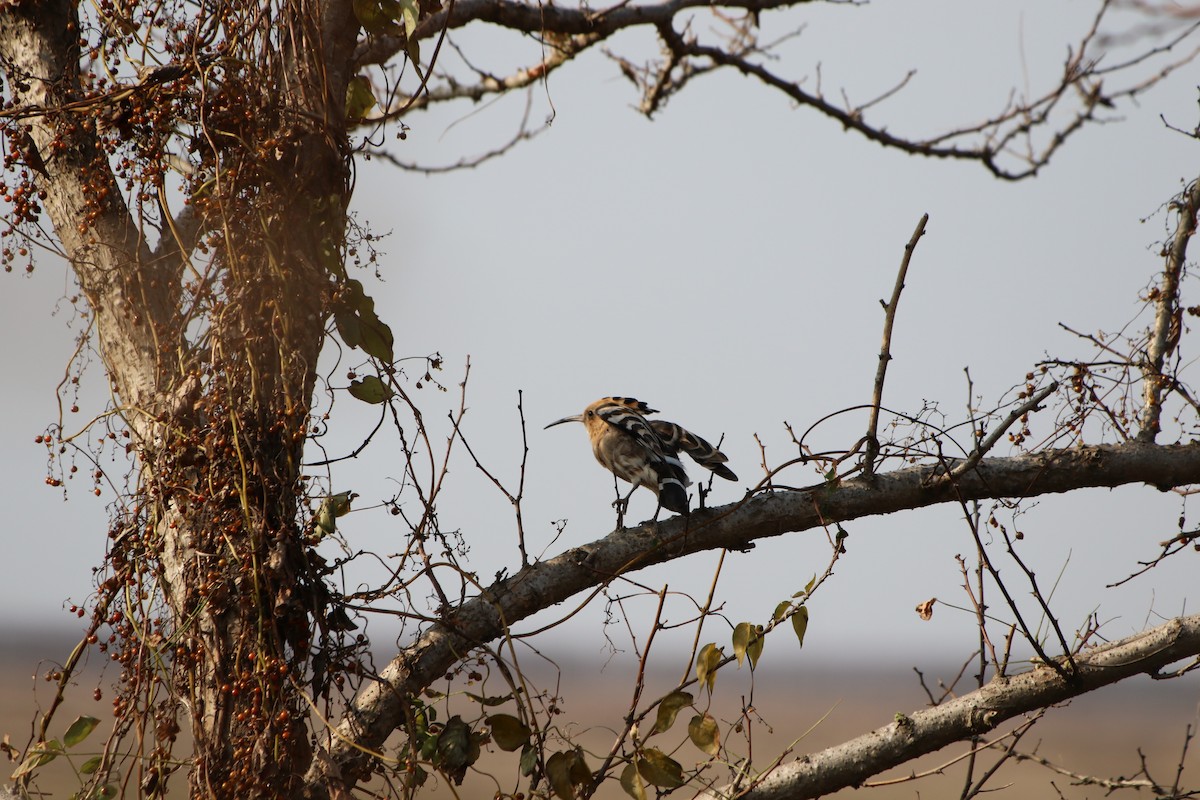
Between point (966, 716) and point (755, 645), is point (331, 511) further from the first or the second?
point (966, 716)

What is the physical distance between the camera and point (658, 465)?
480 cm

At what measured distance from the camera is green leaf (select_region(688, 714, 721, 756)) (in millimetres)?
3033

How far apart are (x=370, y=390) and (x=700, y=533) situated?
1.18 m

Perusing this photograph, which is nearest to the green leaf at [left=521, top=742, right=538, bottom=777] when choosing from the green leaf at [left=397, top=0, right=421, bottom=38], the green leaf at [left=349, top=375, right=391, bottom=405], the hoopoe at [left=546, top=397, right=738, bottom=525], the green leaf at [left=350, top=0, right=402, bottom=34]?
the green leaf at [left=349, top=375, right=391, bottom=405]

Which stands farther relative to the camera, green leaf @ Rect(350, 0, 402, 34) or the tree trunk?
green leaf @ Rect(350, 0, 402, 34)

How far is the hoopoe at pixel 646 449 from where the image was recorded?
15.1ft

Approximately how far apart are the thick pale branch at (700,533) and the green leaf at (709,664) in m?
0.38

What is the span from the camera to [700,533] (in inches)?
134

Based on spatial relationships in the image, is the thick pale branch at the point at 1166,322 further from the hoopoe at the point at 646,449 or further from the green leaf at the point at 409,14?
the green leaf at the point at 409,14

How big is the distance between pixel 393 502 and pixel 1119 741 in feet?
56.4

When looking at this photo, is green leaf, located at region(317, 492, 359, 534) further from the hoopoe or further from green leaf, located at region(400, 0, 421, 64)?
the hoopoe

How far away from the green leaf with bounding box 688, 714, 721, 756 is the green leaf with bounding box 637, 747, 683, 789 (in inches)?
5.6

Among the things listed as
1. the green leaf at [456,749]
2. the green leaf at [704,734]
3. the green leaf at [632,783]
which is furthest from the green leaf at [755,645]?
the green leaf at [456,749]

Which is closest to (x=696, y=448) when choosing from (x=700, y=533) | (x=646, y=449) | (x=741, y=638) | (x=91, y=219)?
(x=646, y=449)
